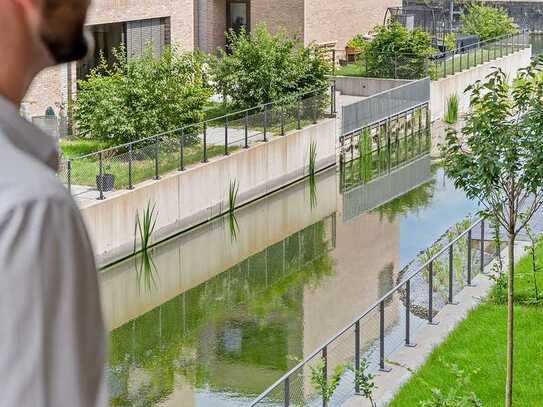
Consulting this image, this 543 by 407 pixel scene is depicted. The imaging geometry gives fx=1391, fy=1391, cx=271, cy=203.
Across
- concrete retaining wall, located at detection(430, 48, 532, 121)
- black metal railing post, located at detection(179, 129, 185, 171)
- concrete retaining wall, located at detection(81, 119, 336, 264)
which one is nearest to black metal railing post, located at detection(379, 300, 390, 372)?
concrete retaining wall, located at detection(81, 119, 336, 264)

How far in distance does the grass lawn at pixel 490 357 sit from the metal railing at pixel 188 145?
7.96 metres

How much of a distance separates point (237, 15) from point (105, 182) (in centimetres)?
2549

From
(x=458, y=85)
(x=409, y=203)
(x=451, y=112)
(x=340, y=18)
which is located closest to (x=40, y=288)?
(x=409, y=203)

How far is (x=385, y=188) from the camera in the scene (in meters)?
32.7

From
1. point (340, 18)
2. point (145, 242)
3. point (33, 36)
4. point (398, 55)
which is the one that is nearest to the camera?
point (33, 36)

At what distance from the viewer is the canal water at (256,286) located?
1841 centimetres

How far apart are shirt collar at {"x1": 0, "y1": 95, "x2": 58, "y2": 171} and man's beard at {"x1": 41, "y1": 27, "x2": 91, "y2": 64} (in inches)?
2.6

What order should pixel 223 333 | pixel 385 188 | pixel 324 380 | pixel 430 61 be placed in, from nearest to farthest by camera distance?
pixel 324 380 < pixel 223 333 < pixel 385 188 < pixel 430 61

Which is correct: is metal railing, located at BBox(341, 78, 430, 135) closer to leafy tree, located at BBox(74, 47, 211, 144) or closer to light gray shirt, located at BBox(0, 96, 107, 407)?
leafy tree, located at BBox(74, 47, 211, 144)

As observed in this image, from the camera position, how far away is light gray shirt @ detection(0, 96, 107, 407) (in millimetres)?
1020

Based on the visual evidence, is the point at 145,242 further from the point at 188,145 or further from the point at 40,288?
the point at 40,288

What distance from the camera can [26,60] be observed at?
3.74 feet

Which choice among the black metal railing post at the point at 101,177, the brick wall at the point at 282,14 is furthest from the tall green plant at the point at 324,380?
the brick wall at the point at 282,14

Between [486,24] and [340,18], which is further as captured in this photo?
[486,24]
